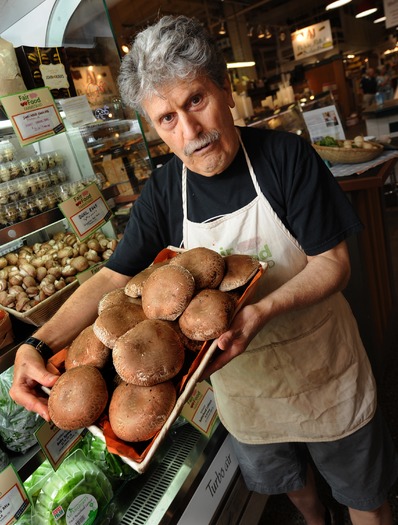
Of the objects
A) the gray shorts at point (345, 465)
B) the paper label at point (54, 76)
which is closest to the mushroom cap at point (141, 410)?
the gray shorts at point (345, 465)

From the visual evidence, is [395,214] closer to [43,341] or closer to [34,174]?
[34,174]

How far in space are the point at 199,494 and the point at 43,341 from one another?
103cm

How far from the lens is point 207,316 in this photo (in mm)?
998

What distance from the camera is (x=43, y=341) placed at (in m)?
1.31

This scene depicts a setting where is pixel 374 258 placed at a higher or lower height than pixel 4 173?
lower

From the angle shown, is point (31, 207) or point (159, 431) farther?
point (31, 207)

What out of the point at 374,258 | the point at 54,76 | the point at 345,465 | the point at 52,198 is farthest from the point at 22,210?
the point at 374,258

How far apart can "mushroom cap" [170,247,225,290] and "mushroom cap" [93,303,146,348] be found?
0.19 meters

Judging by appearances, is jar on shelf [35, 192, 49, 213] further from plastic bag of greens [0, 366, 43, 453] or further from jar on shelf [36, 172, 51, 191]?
plastic bag of greens [0, 366, 43, 453]

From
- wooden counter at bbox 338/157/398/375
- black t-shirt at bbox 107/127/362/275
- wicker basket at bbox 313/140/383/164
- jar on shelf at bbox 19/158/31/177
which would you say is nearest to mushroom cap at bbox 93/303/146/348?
black t-shirt at bbox 107/127/362/275

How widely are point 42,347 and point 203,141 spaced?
84cm

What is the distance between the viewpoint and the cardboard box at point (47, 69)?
1753mm

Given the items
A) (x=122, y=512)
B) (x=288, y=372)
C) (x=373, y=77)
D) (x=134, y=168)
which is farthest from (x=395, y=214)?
(x=373, y=77)

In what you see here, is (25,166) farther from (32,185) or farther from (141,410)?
(141,410)
